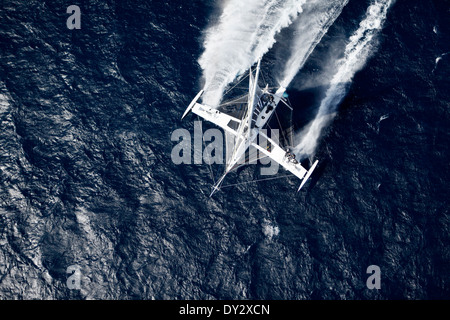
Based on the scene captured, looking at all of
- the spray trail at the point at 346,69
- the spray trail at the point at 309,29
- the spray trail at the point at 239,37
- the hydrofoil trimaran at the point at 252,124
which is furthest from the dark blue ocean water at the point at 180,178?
the hydrofoil trimaran at the point at 252,124

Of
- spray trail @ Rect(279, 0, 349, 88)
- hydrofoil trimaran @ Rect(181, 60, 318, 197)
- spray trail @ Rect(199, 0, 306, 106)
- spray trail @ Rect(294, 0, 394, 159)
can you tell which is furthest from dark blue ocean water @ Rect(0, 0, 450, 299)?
hydrofoil trimaran @ Rect(181, 60, 318, 197)

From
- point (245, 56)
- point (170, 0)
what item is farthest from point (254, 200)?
point (170, 0)

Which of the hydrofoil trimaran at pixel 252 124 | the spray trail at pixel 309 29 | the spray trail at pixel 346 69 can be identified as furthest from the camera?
the spray trail at pixel 309 29

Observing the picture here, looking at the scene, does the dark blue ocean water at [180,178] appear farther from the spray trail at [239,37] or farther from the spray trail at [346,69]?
the spray trail at [239,37]

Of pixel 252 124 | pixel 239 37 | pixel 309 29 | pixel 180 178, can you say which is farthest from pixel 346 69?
pixel 180 178

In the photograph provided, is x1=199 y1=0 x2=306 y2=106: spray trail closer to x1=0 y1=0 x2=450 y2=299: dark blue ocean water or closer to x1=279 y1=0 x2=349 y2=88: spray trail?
x1=279 y1=0 x2=349 y2=88: spray trail
